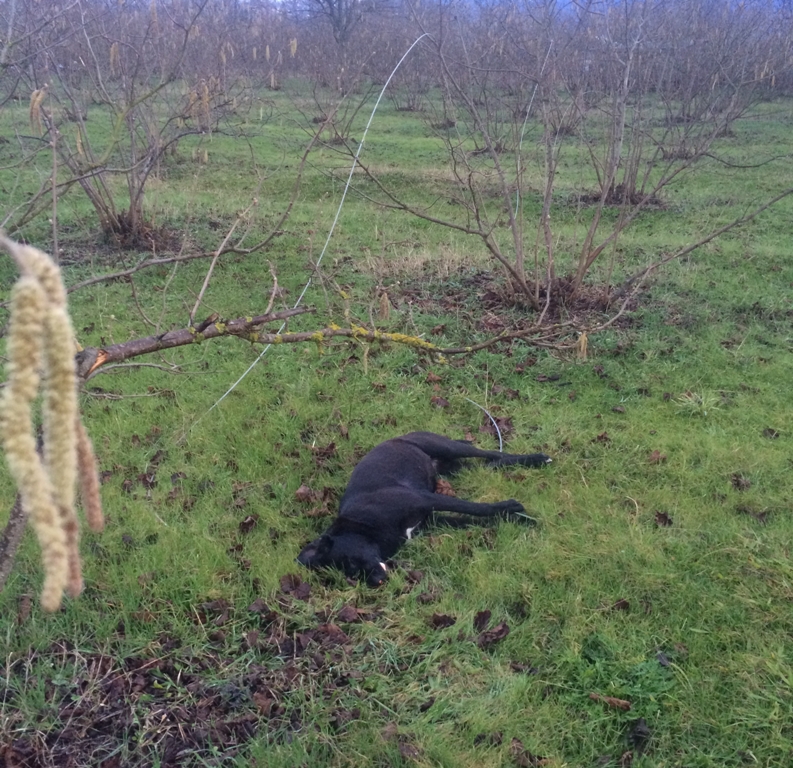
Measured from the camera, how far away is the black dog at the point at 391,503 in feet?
13.4

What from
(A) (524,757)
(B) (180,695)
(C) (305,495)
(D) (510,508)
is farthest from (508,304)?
(B) (180,695)

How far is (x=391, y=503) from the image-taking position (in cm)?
445

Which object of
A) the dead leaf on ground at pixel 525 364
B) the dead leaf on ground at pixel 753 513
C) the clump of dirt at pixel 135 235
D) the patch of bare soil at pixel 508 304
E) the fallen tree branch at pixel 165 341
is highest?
the fallen tree branch at pixel 165 341

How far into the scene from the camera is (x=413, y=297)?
8422 millimetres

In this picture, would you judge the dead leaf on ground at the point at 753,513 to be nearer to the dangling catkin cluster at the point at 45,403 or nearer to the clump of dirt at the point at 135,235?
the dangling catkin cluster at the point at 45,403

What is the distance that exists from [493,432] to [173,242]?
6651 millimetres

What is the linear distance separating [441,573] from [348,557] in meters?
0.57

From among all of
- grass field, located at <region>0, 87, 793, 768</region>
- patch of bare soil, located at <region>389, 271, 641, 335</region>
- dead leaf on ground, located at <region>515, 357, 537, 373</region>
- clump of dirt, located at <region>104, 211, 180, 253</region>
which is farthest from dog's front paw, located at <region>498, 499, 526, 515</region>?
clump of dirt, located at <region>104, 211, 180, 253</region>

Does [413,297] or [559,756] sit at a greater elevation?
[413,297]

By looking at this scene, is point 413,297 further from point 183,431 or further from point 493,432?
point 183,431

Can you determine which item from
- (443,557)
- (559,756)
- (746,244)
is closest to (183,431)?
(443,557)

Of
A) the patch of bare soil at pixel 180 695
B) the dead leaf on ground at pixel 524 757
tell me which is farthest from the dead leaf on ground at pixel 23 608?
the dead leaf on ground at pixel 524 757

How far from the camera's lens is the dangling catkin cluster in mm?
844

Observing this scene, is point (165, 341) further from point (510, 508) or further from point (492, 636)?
point (510, 508)
